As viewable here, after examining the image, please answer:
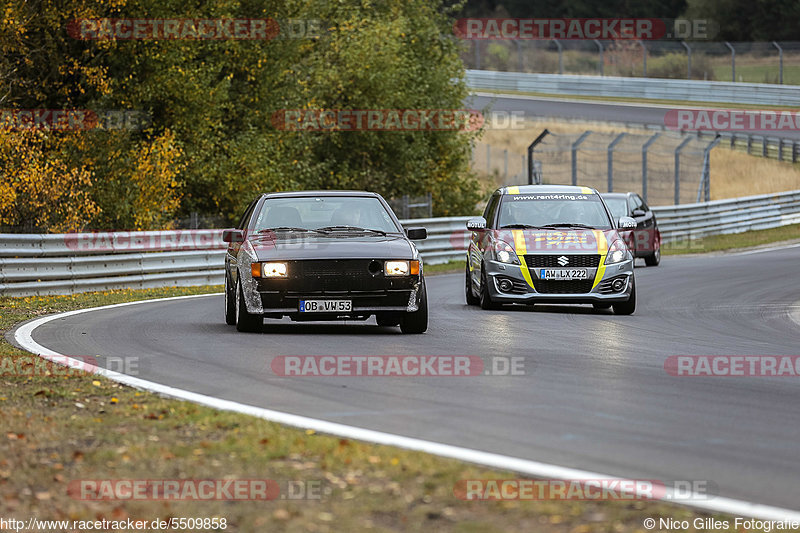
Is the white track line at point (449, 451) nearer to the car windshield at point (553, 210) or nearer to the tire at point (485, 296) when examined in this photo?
the tire at point (485, 296)

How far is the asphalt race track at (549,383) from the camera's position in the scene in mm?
7043

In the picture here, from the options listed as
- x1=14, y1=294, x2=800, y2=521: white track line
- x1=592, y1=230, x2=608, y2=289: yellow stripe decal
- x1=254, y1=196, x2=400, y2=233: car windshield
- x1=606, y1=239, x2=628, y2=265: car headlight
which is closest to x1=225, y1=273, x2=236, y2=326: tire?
x1=254, y1=196, x2=400, y2=233: car windshield

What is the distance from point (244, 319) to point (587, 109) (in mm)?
45083

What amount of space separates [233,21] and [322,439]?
75.0 ft

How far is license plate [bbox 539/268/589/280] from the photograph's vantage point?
16.6m

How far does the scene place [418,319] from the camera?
13.3 meters

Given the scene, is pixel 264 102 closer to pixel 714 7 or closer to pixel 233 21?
pixel 233 21

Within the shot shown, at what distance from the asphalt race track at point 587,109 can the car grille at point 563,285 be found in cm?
3535

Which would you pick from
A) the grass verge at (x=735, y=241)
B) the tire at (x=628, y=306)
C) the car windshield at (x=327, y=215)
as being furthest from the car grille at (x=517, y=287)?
the grass verge at (x=735, y=241)

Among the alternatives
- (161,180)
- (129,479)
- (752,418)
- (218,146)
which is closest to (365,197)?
(752,418)

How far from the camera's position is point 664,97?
57.9m

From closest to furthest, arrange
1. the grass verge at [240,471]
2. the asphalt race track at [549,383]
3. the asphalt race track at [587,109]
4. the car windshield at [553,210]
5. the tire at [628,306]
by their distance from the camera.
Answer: the grass verge at [240,471] < the asphalt race track at [549,383] < the tire at [628,306] < the car windshield at [553,210] < the asphalt race track at [587,109]

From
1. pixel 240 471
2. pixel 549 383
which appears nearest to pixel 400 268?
pixel 549 383

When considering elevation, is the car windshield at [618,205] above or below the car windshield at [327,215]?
below
